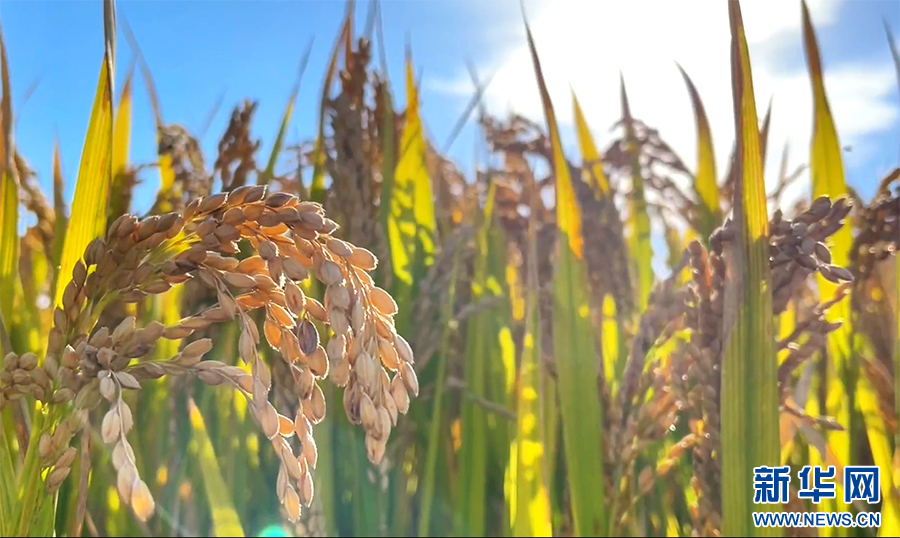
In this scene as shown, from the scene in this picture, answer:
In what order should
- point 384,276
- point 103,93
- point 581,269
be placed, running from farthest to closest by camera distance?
point 384,276, point 581,269, point 103,93

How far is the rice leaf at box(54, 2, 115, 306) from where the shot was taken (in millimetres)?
617

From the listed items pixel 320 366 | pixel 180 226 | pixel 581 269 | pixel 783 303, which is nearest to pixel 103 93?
pixel 180 226

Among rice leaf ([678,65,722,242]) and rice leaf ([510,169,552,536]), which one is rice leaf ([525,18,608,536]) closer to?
rice leaf ([510,169,552,536])

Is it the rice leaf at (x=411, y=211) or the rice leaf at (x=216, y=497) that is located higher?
the rice leaf at (x=411, y=211)

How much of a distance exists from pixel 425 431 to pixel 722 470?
1.57ft

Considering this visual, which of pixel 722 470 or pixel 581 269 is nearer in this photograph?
pixel 722 470

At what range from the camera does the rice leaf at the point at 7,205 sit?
73 centimetres

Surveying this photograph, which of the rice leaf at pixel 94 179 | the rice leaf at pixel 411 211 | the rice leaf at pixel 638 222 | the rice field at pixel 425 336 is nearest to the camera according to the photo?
the rice field at pixel 425 336

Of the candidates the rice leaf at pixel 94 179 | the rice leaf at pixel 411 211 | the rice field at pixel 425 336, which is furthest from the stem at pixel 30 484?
the rice leaf at pixel 411 211

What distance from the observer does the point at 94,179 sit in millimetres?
657

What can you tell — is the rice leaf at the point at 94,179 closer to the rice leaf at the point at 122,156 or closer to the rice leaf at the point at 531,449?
the rice leaf at the point at 122,156

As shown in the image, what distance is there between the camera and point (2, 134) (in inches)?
29.0

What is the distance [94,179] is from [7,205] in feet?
0.70

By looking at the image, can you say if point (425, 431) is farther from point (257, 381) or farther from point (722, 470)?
point (257, 381)
